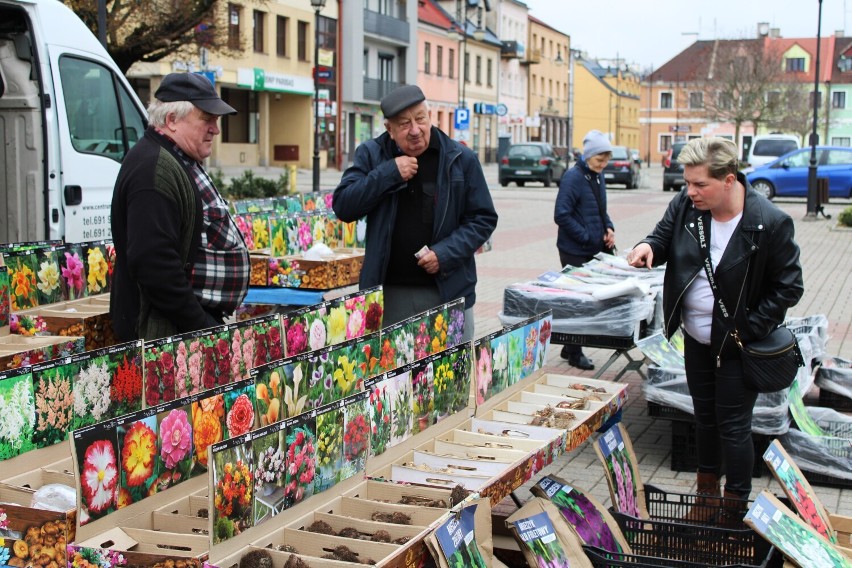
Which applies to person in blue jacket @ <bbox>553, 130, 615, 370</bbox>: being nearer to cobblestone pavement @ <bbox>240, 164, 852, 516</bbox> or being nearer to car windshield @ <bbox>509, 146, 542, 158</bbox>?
cobblestone pavement @ <bbox>240, 164, 852, 516</bbox>

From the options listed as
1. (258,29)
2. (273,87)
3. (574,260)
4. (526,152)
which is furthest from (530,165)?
(574,260)

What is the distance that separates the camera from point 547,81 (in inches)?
3228

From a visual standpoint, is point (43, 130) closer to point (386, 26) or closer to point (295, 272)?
point (295, 272)

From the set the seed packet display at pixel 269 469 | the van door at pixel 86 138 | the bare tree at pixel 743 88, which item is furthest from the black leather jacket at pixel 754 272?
the bare tree at pixel 743 88

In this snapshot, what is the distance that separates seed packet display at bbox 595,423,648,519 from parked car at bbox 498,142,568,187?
32816 mm

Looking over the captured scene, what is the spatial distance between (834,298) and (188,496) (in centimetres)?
1042

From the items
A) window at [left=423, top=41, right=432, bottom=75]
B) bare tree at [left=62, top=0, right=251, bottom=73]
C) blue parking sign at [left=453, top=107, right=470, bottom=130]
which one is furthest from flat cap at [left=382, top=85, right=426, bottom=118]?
window at [left=423, top=41, right=432, bottom=75]

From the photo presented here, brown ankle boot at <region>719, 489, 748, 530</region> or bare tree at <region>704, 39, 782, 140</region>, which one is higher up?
bare tree at <region>704, 39, 782, 140</region>

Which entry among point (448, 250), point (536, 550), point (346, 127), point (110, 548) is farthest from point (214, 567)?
point (346, 127)

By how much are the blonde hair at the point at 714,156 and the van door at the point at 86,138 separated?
520cm

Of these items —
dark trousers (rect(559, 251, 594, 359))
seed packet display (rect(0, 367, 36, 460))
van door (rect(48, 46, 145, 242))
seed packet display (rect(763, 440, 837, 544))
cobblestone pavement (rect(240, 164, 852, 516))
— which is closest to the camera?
seed packet display (rect(0, 367, 36, 460))

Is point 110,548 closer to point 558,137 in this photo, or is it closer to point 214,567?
point 214,567

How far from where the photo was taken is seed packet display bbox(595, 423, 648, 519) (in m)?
4.50

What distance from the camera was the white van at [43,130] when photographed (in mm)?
7945
